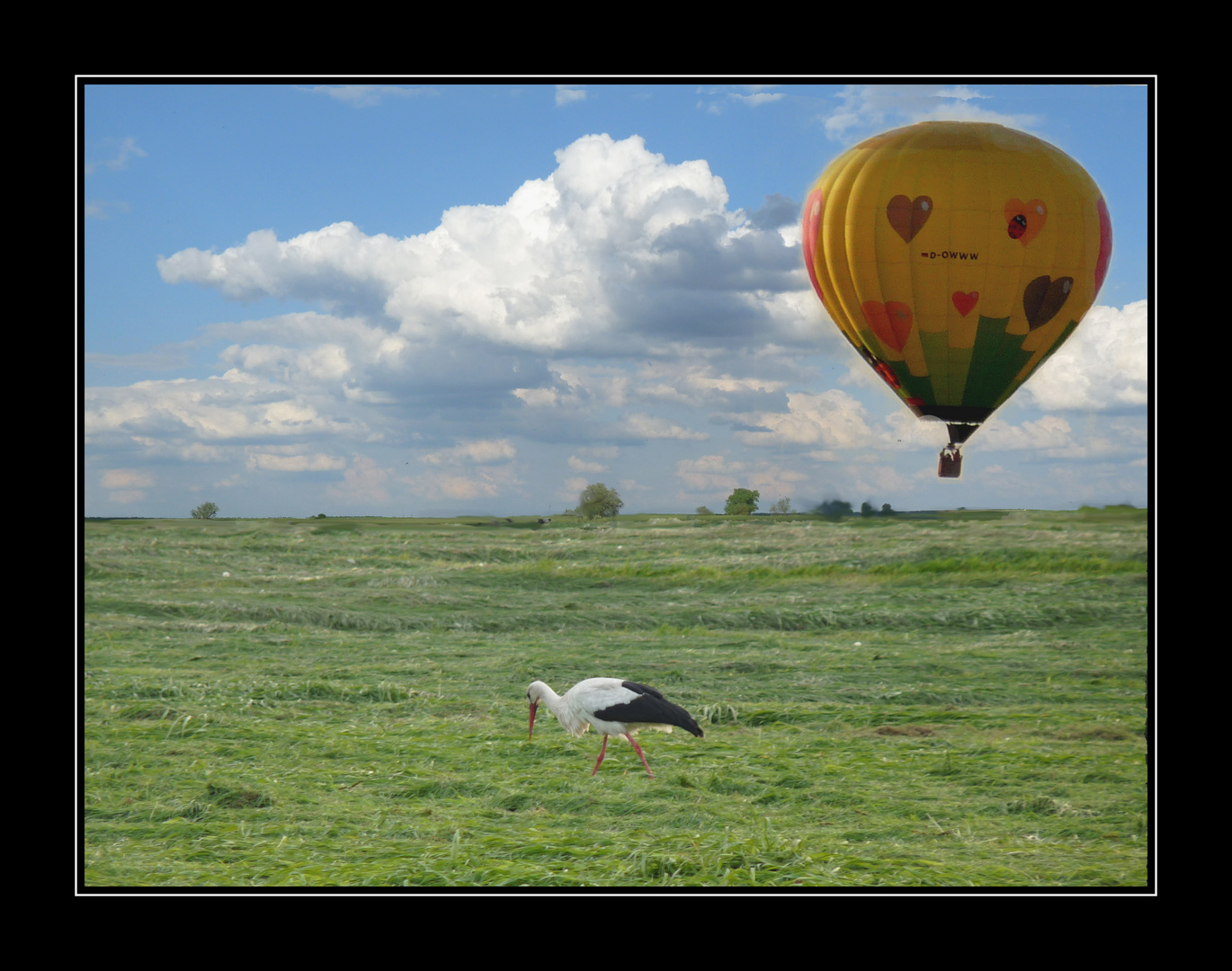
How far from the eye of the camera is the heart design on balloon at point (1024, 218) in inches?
445

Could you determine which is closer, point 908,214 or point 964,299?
point 908,214

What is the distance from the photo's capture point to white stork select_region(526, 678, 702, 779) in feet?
26.6

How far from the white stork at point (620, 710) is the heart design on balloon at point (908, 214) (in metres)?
6.28

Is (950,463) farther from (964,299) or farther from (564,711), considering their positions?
(564,711)

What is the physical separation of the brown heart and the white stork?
6.61 metres

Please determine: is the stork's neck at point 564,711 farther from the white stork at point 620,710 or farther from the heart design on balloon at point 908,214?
the heart design on balloon at point 908,214

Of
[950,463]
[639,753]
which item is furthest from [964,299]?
[639,753]

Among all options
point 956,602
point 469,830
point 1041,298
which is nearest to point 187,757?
point 469,830

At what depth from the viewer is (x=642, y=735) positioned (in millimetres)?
9375

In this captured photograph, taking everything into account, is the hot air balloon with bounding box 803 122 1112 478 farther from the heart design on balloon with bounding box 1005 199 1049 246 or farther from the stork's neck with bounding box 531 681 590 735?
the stork's neck with bounding box 531 681 590 735

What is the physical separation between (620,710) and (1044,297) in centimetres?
715

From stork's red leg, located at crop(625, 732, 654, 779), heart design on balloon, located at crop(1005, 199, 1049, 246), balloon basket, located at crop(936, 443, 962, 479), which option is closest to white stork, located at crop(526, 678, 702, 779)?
stork's red leg, located at crop(625, 732, 654, 779)

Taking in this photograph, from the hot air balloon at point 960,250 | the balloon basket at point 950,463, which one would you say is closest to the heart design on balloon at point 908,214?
the hot air balloon at point 960,250
